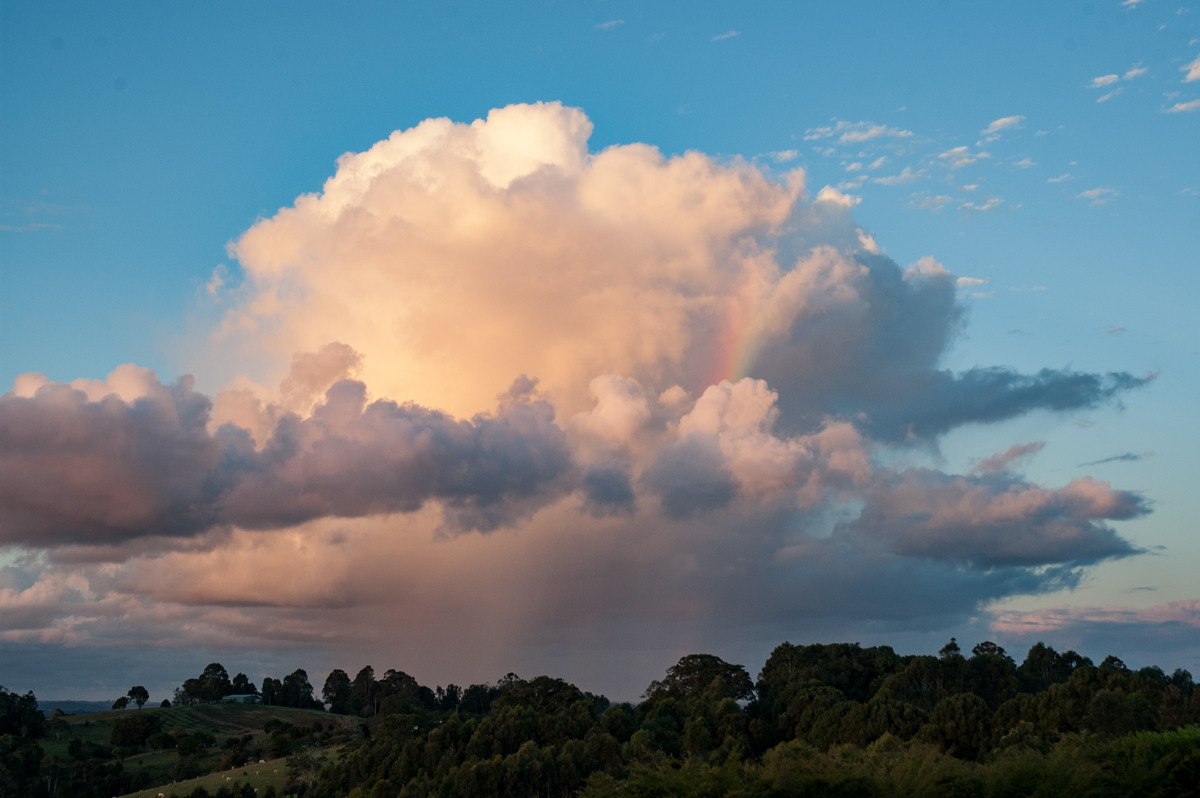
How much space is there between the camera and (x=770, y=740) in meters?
133

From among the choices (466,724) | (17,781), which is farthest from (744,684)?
(17,781)

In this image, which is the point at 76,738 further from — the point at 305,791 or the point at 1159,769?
the point at 1159,769

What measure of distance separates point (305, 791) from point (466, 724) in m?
21.5

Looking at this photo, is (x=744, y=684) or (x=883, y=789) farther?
(x=744, y=684)

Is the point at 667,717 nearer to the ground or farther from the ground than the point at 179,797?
farther from the ground

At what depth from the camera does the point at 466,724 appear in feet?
431

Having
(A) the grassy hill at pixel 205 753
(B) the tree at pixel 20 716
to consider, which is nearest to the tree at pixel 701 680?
(A) the grassy hill at pixel 205 753

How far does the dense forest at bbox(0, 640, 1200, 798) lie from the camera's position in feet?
154

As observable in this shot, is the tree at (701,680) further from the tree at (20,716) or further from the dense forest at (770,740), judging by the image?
the tree at (20,716)

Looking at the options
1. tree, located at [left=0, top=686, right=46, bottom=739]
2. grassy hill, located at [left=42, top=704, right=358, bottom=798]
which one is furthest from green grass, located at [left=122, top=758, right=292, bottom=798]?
tree, located at [left=0, top=686, right=46, bottom=739]

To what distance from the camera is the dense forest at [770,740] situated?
154ft

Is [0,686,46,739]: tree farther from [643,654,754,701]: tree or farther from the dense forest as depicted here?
[643,654,754,701]: tree

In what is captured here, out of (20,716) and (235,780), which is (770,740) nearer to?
(235,780)

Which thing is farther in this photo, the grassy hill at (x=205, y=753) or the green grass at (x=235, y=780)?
the grassy hill at (x=205, y=753)
